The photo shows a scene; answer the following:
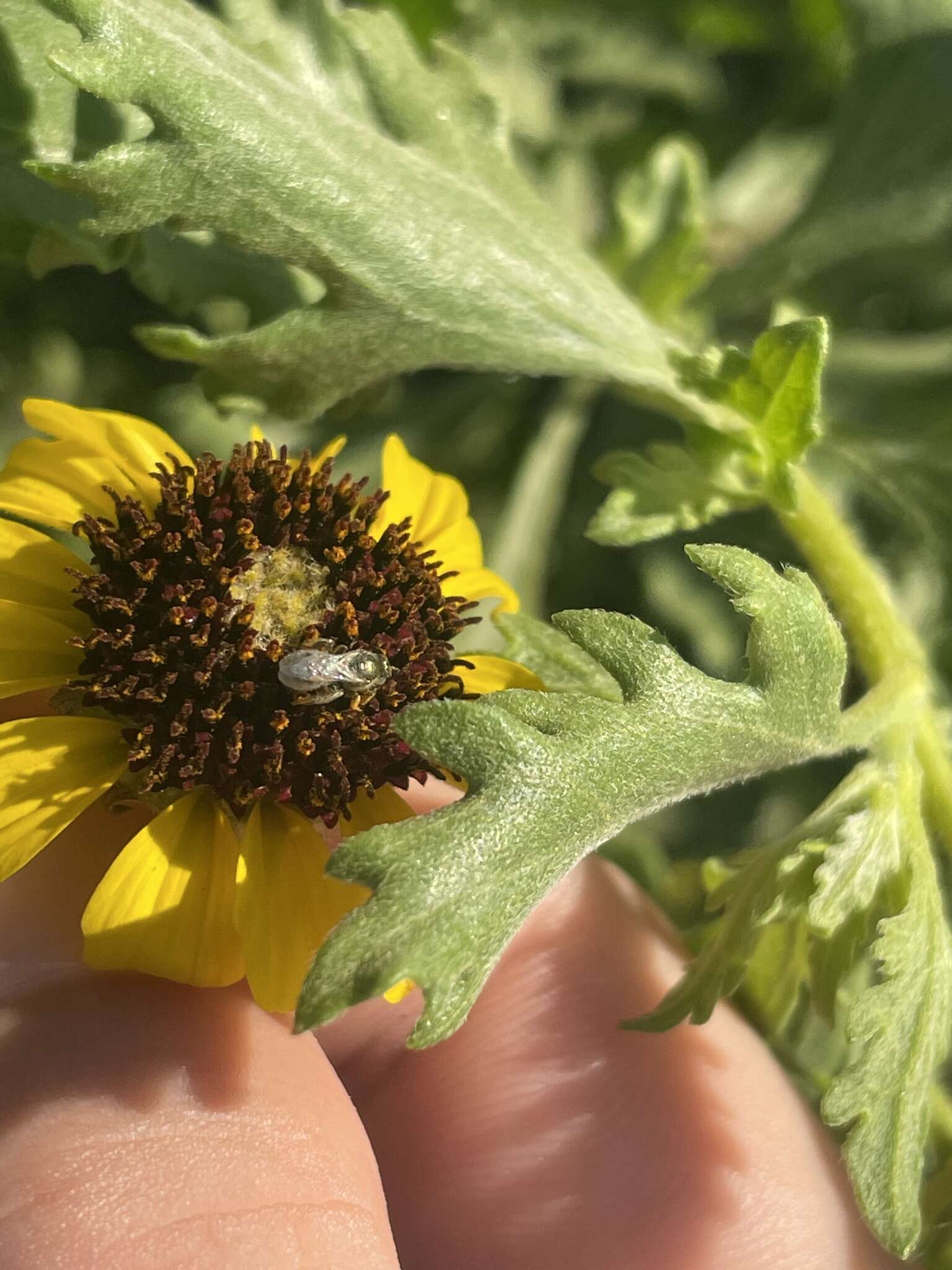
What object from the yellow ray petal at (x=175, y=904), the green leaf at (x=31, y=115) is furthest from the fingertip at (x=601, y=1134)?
the green leaf at (x=31, y=115)

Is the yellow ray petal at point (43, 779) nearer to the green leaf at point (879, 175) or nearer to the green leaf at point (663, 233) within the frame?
the green leaf at point (663, 233)

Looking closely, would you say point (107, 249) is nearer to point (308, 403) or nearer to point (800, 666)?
point (308, 403)

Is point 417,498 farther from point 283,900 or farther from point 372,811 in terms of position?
point 283,900

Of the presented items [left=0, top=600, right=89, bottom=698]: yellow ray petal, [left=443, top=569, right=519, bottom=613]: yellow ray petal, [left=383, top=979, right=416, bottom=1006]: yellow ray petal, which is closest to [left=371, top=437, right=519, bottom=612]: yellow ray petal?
[left=443, top=569, right=519, bottom=613]: yellow ray petal

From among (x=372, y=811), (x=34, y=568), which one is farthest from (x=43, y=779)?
(x=372, y=811)

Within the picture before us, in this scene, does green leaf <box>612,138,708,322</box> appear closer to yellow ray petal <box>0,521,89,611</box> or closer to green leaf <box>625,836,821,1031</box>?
green leaf <box>625,836,821,1031</box>

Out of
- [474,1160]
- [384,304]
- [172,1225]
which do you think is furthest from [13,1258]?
[384,304]
